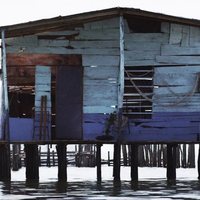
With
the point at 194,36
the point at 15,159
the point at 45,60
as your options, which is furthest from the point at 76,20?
the point at 15,159

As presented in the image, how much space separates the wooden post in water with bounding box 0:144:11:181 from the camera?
2227 centimetres

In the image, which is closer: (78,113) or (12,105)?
(78,113)

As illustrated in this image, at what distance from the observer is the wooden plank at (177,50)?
75.9 ft

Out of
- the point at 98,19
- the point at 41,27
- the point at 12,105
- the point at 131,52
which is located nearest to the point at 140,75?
the point at 131,52

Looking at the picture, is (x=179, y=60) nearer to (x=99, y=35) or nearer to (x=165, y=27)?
(x=165, y=27)

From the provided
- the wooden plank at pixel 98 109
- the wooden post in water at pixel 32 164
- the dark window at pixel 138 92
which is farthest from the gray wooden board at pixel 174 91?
the wooden post in water at pixel 32 164

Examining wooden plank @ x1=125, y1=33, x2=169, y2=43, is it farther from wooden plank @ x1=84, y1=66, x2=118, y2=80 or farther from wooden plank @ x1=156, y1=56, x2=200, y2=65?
wooden plank @ x1=84, y1=66, x2=118, y2=80

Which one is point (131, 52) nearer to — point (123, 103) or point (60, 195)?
point (123, 103)

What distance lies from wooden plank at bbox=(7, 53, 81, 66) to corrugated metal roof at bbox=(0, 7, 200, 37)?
957mm

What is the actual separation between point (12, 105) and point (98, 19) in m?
7.59

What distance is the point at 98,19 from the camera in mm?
22922

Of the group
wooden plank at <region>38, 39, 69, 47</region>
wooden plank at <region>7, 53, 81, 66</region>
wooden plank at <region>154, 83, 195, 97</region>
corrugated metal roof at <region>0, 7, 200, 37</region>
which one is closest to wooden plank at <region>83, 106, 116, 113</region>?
wooden plank at <region>7, 53, 81, 66</region>

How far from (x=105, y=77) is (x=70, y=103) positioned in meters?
1.72

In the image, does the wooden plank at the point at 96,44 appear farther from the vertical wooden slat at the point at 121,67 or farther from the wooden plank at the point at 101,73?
the wooden plank at the point at 101,73
